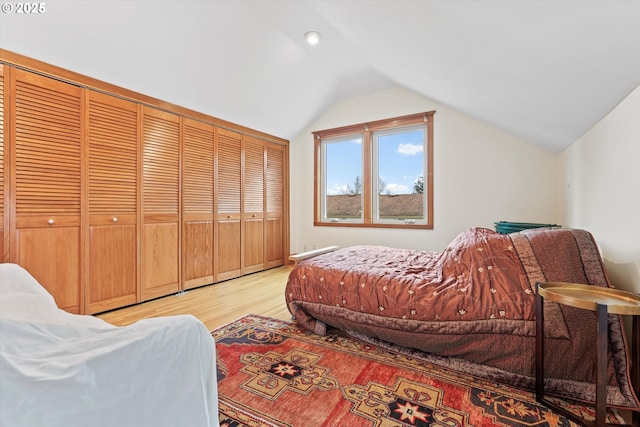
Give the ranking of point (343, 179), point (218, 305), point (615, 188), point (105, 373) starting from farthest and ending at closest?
point (343, 179) < point (218, 305) < point (615, 188) < point (105, 373)

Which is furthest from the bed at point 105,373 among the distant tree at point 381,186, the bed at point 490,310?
the distant tree at point 381,186

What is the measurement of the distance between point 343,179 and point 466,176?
6.06 ft

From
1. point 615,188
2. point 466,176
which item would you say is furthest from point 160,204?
point 615,188

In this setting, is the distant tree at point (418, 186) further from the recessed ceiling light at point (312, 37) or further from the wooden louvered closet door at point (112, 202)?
the wooden louvered closet door at point (112, 202)

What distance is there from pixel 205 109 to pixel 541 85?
3.41 metres

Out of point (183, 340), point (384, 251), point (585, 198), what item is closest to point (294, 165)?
point (384, 251)

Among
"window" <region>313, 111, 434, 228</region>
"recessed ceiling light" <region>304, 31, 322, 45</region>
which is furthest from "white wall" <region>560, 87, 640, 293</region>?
"recessed ceiling light" <region>304, 31, 322, 45</region>

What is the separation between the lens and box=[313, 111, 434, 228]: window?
401 cm

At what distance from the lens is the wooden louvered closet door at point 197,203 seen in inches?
137

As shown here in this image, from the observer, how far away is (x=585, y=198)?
225cm

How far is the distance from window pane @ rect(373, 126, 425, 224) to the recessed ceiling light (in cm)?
165

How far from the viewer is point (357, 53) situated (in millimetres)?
3457

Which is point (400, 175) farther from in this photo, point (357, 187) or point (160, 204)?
point (160, 204)

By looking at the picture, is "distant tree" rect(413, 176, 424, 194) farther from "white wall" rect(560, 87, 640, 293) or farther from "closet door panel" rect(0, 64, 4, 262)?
"closet door panel" rect(0, 64, 4, 262)
